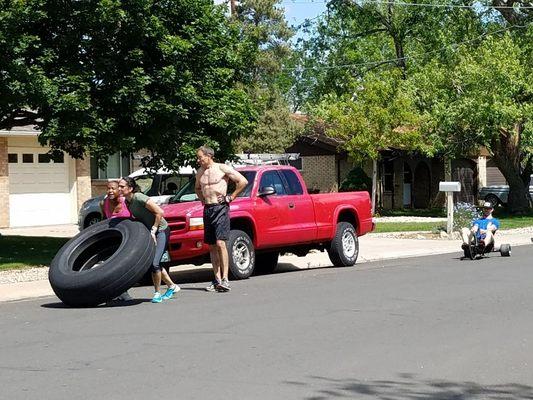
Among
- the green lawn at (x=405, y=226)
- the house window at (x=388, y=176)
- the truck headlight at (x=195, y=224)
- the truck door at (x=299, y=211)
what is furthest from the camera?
the house window at (x=388, y=176)

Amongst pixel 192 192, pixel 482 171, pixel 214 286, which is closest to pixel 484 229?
pixel 192 192

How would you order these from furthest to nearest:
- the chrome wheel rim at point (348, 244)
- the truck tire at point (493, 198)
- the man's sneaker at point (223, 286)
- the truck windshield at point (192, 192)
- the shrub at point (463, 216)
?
the truck tire at point (493, 198)
the shrub at point (463, 216)
the chrome wheel rim at point (348, 244)
the truck windshield at point (192, 192)
the man's sneaker at point (223, 286)

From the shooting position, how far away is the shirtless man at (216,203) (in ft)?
38.7

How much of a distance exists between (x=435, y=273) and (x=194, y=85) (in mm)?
6147

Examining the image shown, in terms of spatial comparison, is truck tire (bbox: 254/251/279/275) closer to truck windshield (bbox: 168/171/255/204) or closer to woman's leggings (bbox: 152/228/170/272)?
truck windshield (bbox: 168/171/255/204)

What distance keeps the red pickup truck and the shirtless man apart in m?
1.42

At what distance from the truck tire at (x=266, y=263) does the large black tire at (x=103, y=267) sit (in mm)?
4788

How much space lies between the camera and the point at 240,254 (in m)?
13.7

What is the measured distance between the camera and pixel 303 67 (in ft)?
155

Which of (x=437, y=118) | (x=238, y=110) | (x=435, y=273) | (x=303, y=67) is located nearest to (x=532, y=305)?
(x=435, y=273)

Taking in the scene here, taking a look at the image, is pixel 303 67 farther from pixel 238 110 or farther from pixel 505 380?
pixel 505 380

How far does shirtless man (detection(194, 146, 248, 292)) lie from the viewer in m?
11.8

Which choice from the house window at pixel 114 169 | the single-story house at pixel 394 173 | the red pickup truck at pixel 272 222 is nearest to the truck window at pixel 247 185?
the red pickup truck at pixel 272 222

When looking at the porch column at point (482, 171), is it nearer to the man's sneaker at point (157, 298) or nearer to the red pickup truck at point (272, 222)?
the red pickup truck at point (272, 222)
